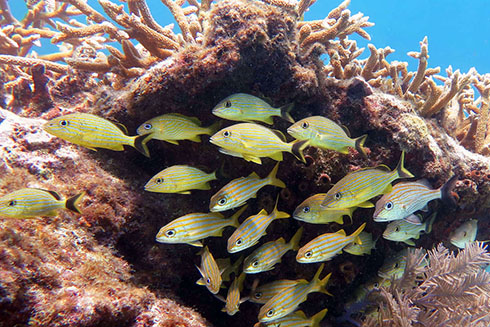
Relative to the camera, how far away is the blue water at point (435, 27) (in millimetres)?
92875

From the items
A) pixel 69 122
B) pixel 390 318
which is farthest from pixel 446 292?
pixel 69 122

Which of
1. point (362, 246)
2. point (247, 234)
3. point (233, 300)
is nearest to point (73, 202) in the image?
point (247, 234)

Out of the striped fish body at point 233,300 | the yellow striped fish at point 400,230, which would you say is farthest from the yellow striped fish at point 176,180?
the yellow striped fish at point 400,230

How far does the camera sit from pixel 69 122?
2264 mm

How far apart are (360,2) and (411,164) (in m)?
150

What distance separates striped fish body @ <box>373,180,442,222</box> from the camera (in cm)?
275

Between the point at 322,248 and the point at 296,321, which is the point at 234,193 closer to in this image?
the point at 322,248

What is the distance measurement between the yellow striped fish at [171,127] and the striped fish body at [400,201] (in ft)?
6.79

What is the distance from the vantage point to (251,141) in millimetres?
2377

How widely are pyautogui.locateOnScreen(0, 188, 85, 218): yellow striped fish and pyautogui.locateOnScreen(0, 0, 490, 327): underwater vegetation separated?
0.03m

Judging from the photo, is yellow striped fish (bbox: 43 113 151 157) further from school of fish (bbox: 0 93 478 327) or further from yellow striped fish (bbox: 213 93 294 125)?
yellow striped fish (bbox: 213 93 294 125)

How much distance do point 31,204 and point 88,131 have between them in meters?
0.73

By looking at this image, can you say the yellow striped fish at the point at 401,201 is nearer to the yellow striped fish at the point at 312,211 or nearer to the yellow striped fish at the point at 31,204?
the yellow striped fish at the point at 312,211

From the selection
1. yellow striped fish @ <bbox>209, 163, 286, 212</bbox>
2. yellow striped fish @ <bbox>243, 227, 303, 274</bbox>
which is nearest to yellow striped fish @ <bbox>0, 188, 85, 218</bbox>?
yellow striped fish @ <bbox>209, 163, 286, 212</bbox>
